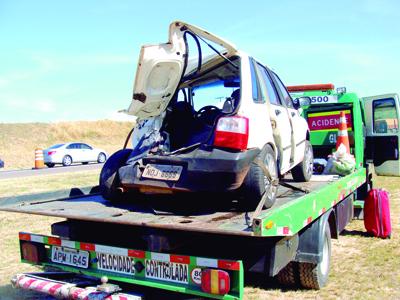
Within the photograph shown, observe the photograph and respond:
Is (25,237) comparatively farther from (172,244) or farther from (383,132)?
(383,132)

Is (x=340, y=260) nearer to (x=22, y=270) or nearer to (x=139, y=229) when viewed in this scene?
(x=139, y=229)

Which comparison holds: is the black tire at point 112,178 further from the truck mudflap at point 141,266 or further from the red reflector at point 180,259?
the red reflector at point 180,259

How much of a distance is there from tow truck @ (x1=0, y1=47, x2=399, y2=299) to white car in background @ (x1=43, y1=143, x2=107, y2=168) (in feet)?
71.8

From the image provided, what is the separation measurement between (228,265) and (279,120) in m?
2.24

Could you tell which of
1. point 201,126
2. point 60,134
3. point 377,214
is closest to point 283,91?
point 201,126

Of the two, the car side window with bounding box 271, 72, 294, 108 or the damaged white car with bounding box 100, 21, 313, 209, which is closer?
the damaged white car with bounding box 100, 21, 313, 209

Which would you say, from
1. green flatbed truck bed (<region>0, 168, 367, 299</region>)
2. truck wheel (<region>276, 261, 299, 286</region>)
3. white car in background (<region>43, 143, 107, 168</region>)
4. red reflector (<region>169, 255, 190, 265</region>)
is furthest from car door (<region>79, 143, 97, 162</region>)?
red reflector (<region>169, 255, 190, 265</region>)

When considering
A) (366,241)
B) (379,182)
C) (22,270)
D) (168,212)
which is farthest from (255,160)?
(379,182)

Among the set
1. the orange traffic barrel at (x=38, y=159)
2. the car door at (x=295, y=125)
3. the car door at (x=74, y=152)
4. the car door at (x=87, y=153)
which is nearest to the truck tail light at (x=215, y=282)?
the car door at (x=295, y=125)

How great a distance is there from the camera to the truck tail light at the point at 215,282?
3477 mm

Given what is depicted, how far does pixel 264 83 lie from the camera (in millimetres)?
5055

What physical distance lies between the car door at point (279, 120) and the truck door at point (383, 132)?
11.5ft

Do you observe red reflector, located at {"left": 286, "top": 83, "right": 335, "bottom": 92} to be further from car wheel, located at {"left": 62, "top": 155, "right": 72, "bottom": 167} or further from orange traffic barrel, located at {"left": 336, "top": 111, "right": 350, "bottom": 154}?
car wheel, located at {"left": 62, "top": 155, "right": 72, "bottom": 167}

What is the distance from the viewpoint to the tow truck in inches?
142
